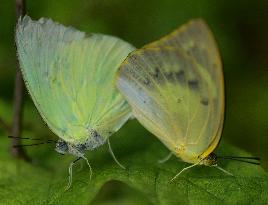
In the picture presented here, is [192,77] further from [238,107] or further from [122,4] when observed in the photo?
[122,4]

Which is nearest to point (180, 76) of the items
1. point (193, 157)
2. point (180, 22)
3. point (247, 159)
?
point (193, 157)

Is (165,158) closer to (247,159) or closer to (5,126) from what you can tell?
(247,159)

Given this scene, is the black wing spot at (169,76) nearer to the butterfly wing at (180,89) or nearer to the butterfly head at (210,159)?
the butterfly wing at (180,89)

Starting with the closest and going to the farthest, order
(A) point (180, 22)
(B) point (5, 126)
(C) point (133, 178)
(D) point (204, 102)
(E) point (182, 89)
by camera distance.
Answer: (C) point (133, 178)
(D) point (204, 102)
(E) point (182, 89)
(B) point (5, 126)
(A) point (180, 22)

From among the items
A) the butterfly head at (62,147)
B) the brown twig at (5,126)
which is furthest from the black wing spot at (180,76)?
the brown twig at (5,126)

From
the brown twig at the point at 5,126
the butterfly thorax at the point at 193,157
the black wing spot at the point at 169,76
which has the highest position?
the black wing spot at the point at 169,76

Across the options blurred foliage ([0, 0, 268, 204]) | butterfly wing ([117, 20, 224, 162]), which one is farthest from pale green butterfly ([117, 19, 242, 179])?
blurred foliage ([0, 0, 268, 204])

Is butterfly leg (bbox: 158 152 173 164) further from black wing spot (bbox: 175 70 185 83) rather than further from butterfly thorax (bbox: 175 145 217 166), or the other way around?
black wing spot (bbox: 175 70 185 83)

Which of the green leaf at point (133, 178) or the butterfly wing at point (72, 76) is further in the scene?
the butterfly wing at point (72, 76)

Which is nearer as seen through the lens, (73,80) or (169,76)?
(169,76)
